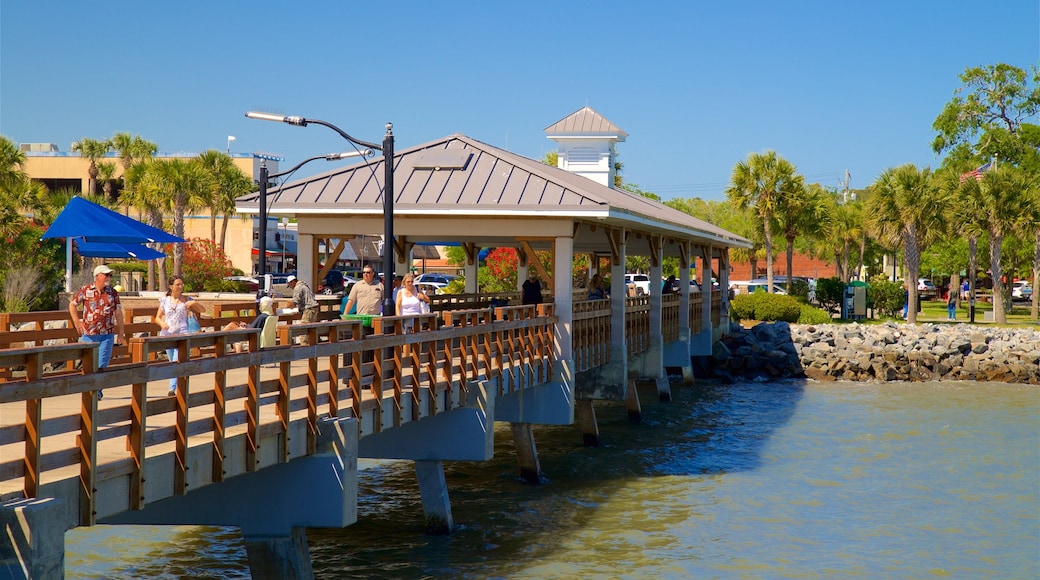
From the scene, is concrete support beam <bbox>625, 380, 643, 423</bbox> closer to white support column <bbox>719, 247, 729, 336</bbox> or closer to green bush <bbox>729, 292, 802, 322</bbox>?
white support column <bbox>719, 247, 729, 336</bbox>

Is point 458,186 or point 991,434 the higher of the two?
point 458,186

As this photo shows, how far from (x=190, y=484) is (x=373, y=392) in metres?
3.56

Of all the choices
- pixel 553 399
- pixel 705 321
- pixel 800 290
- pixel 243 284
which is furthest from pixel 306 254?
pixel 800 290

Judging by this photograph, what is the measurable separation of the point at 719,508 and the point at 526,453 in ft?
11.2

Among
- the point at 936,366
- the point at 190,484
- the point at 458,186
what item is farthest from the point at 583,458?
the point at 936,366

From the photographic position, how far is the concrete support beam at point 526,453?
18891 mm

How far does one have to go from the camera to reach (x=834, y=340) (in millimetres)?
39531

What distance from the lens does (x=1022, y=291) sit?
8381 cm

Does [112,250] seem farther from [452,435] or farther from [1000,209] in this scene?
[1000,209]

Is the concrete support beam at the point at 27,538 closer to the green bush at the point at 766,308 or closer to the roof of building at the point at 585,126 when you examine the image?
the roof of building at the point at 585,126

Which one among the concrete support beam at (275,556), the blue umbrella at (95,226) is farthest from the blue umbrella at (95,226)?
the concrete support beam at (275,556)

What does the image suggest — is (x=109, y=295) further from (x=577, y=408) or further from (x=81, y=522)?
(x=577, y=408)

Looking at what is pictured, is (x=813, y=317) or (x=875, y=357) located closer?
(x=875, y=357)

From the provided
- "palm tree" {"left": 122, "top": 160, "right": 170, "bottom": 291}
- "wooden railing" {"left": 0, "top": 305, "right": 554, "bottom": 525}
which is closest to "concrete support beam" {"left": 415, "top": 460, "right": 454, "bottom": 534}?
"wooden railing" {"left": 0, "top": 305, "right": 554, "bottom": 525}
